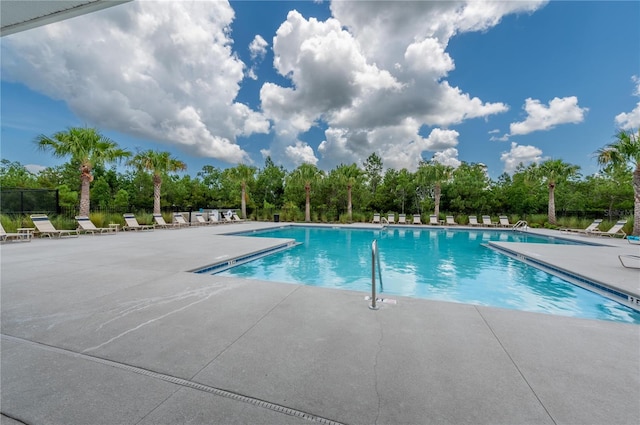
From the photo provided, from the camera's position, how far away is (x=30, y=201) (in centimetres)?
1206

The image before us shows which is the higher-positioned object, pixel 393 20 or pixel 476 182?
pixel 393 20

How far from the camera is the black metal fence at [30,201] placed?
11641mm

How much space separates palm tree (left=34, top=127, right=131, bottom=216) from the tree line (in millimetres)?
32

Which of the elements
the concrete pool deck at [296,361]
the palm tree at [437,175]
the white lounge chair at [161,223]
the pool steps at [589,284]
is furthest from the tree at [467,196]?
the white lounge chair at [161,223]

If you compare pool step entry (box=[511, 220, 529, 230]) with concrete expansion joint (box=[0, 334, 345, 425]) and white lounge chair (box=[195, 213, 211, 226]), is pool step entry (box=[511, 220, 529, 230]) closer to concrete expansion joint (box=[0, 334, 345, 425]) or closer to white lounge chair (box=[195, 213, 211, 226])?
concrete expansion joint (box=[0, 334, 345, 425])

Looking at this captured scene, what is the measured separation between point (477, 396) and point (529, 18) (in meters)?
17.9

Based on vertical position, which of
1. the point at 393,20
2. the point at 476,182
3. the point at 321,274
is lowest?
the point at 321,274

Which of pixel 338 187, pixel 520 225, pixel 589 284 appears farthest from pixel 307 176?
pixel 589 284

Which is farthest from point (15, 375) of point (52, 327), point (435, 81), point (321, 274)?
point (435, 81)

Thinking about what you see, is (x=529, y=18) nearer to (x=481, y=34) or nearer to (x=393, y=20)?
(x=481, y=34)

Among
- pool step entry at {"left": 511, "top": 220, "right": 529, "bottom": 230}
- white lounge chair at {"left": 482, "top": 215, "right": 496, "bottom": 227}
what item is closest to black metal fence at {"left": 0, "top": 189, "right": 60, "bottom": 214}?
white lounge chair at {"left": 482, "top": 215, "right": 496, "bottom": 227}

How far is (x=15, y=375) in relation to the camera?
1.87 m

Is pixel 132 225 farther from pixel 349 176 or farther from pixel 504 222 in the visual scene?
pixel 504 222

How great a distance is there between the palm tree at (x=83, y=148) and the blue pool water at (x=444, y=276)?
9.65 metres
